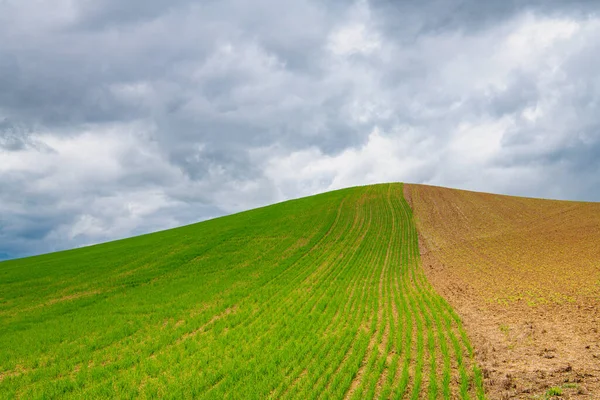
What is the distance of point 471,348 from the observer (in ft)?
50.1

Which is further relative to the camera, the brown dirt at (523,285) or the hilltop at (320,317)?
the hilltop at (320,317)

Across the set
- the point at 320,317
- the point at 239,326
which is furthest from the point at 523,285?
the point at 239,326

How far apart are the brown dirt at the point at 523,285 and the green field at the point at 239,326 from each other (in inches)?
53.4

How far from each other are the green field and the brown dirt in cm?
136

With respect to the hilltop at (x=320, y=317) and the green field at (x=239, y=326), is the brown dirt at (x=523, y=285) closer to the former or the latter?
the hilltop at (x=320, y=317)

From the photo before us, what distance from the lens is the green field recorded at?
1353cm

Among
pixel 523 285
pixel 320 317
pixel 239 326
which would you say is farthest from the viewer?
pixel 523 285

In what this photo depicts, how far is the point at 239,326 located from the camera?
2075 cm

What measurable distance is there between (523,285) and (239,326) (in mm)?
18313

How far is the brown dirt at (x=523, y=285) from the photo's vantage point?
12828 mm

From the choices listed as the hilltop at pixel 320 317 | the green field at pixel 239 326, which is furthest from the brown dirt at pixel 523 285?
the green field at pixel 239 326

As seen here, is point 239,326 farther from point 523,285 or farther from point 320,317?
point 523,285

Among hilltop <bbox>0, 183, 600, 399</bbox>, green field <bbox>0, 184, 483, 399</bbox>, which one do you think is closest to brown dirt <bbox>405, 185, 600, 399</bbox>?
hilltop <bbox>0, 183, 600, 399</bbox>

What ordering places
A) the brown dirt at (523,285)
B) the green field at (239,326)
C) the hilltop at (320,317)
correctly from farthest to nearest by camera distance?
the green field at (239,326) → the hilltop at (320,317) → the brown dirt at (523,285)
